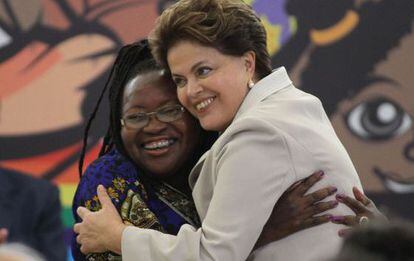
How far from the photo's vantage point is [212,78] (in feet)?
6.85

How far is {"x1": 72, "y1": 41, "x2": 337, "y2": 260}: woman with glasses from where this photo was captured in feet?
7.46

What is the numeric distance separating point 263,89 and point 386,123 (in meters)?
2.39

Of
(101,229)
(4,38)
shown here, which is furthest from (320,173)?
(4,38)

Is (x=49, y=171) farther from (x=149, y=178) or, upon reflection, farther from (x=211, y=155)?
(x=211, y=155)

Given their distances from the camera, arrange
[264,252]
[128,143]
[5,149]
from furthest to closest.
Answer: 1. [5,149]
2. [128,143]
3. [264,252]

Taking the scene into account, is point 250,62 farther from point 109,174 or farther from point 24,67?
point 24,67

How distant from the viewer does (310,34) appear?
4301 mm

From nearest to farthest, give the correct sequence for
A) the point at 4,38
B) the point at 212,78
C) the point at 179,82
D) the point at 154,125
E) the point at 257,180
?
the point at 257,180, the point at 212,78, the point at 179,82, the point at 154,125, the point at 4,38

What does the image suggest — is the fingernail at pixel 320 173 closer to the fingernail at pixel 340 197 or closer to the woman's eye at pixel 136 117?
the fingernail at pixel 340 197

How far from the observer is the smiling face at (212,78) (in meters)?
2.08

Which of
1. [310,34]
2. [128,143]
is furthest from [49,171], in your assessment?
[128,143]

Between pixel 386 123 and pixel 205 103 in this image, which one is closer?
pixel 205 103

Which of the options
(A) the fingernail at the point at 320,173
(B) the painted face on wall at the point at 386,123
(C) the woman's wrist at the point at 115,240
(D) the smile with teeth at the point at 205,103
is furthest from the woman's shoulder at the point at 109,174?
(B) the painted face on wall at the point at 386,123

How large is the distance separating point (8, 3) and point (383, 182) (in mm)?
2120
